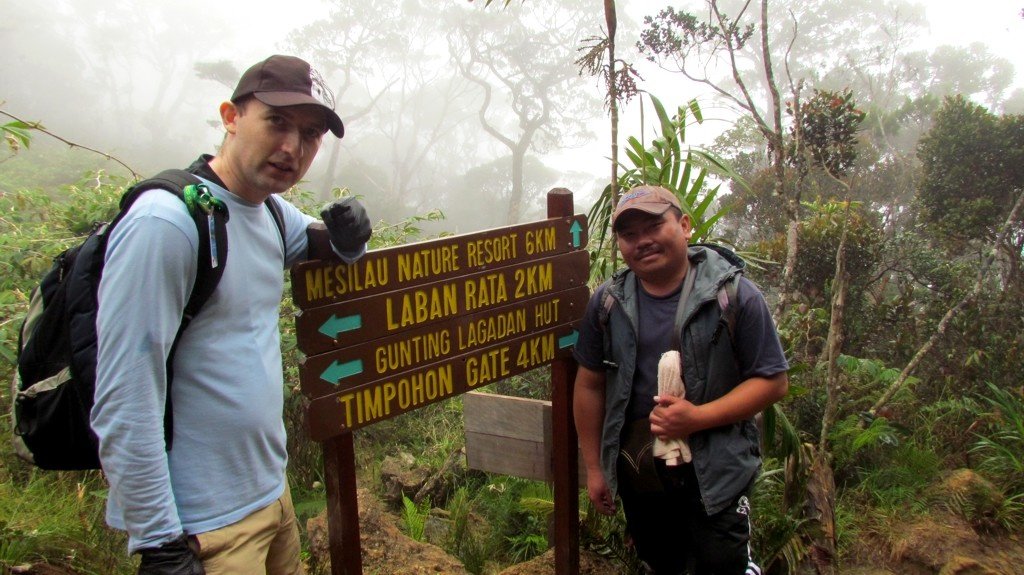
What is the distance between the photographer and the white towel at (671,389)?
1.87 metres

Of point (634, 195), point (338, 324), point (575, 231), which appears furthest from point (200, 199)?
point (575, 231)

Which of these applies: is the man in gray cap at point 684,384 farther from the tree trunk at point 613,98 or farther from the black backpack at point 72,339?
the black backpack at point 72,339

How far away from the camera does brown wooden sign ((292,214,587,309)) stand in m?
1.76

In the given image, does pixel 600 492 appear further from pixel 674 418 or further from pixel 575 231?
pixel 575 231

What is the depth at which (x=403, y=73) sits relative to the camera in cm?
3544

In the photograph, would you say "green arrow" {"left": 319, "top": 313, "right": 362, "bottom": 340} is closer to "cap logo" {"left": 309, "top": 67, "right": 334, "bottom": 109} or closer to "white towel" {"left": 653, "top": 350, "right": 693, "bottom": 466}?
"cap logo" {"left": 309, "top": 67, "right": 334, "bottom": 109}

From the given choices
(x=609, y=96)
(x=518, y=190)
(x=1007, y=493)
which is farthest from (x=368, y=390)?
(x=518, y=190)

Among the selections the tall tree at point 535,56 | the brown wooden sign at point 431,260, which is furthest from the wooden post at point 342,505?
the tall tree at point 535,56

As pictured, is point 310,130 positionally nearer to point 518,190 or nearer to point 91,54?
point 518,190

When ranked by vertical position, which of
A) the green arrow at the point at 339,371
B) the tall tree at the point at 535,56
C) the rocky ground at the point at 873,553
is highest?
the tall tree at the point at 535,56

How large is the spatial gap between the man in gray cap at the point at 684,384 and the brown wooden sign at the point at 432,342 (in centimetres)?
25

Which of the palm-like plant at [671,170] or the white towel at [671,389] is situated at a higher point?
the palm-like plant at [671,170]

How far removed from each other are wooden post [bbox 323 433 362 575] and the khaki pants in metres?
0.22

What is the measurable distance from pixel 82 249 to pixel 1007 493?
4589 millimetres
